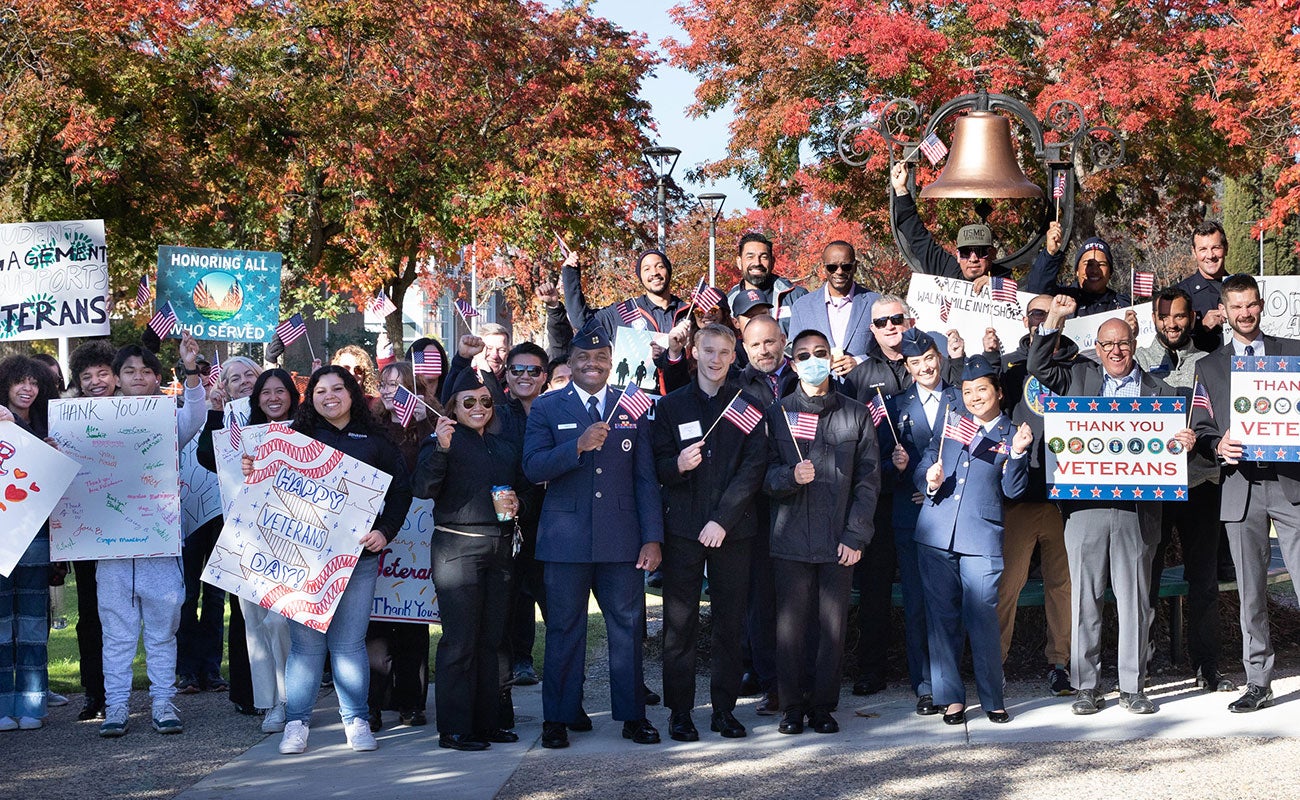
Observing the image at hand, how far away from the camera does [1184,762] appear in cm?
667

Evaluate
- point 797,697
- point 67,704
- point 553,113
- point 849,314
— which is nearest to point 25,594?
point 67,704

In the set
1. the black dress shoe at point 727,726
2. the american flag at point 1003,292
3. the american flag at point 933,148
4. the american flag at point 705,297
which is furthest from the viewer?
the american flag at point 933,148

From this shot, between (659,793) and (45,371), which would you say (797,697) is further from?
(45,371)

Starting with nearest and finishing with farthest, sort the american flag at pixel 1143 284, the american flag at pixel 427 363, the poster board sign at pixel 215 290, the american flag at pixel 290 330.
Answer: the american flag at pixel 427 363, the american flag at pixel 1143 284, the american flag at pixel 290 330, the poster board sign at pixel 215 290

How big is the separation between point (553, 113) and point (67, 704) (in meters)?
16.0

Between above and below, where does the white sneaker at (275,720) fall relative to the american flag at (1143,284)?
below

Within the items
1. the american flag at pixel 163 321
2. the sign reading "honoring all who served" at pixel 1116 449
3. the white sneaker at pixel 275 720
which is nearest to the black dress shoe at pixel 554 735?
the white sneaker at pixel 275 720

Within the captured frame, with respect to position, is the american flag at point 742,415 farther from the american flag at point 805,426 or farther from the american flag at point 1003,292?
the american flag at point 1003,292

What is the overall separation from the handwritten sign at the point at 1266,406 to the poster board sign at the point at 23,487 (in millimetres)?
6214

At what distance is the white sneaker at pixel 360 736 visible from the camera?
7328 millimetres

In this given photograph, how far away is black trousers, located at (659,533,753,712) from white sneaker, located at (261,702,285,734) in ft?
6.99

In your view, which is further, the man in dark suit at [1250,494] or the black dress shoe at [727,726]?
the man in dark suit at [1250,494]

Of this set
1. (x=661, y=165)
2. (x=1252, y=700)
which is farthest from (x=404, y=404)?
(x=661, y=165)

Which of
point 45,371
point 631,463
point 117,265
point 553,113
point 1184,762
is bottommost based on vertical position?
point 1184,762
